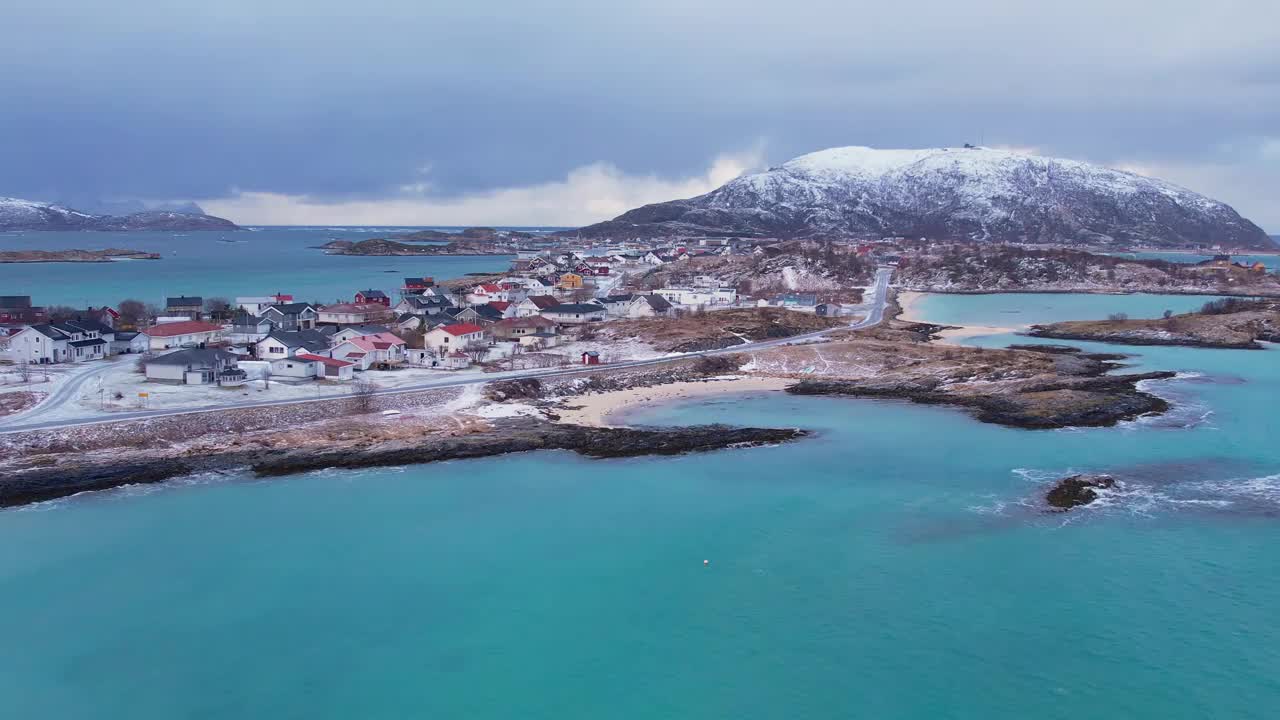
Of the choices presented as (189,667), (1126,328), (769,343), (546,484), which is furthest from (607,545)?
(1126,328)

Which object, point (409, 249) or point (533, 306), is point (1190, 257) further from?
point (409, 249)

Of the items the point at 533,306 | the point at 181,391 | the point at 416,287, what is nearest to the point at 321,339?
the point at 181,391

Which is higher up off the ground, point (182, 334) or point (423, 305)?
point (423, 305)

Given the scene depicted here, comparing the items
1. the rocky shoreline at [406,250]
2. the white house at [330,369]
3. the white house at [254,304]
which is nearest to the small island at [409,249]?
the rocky shoreline at [406,250]

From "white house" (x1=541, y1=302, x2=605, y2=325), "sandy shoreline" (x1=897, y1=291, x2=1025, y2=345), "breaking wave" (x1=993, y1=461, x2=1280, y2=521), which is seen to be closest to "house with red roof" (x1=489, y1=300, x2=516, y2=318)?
"white house" (x1=541, y1=302, x2=605, y2=325)

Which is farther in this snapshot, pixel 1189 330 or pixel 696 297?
pixel 696 297

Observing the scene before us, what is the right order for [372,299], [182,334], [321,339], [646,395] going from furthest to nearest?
[372,299] < [182,334] < [321,339] < [646,395]
